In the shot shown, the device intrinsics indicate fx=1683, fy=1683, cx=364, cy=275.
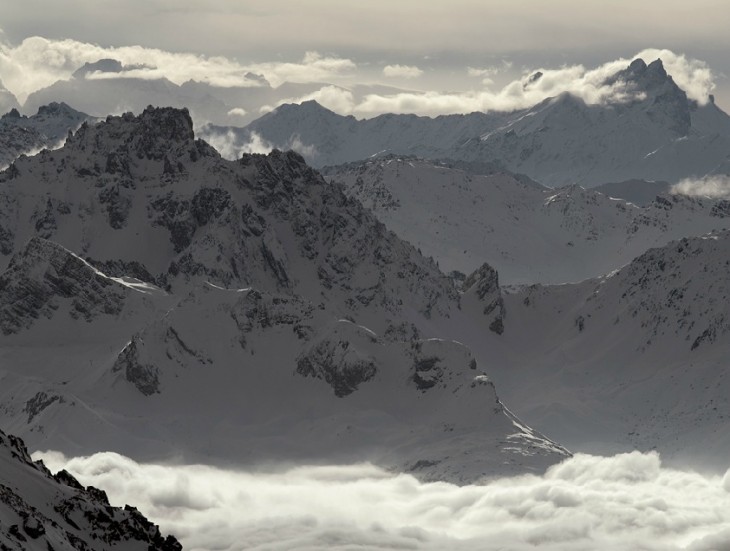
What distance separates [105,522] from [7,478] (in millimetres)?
9382

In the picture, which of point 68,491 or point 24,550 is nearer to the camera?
point 24,550

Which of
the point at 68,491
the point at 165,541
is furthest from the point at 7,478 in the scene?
the point at 165,541

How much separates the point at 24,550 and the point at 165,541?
30.9 m

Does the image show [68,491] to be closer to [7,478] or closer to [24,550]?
[7,478]

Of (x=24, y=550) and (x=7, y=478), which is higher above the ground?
(x=7, y=478)

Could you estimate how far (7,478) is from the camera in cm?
14462

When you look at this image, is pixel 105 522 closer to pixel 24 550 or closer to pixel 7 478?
pixel 7 478

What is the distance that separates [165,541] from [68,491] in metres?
10.2

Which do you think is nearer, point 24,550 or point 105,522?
point 24,550

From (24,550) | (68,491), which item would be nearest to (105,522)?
(68,491)

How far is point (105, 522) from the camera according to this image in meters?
147

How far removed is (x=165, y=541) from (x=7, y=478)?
16.5m

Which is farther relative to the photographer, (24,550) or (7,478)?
(7,478)

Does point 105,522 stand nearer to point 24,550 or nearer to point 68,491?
point 68,491
